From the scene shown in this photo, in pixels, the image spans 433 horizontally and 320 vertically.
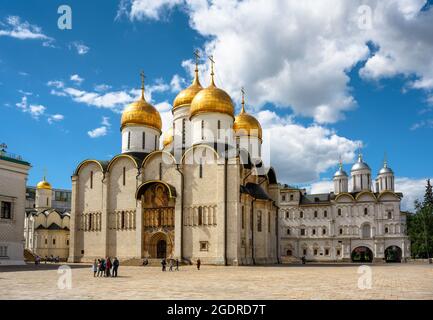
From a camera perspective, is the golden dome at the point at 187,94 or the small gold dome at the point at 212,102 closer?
the small gold dome at the point at 212,102

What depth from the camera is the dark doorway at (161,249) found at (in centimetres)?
4119

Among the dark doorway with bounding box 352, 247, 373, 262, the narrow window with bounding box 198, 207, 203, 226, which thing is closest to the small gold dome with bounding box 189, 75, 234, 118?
the narrow window with bounding box 198, 207, 203, 226

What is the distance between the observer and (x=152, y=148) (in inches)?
1861

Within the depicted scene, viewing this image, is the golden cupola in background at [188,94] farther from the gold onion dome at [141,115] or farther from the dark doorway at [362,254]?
the dark doorway at [362,254]

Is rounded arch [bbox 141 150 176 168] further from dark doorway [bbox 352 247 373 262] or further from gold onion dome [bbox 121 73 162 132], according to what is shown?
dark doorway [bbox 352 247 373 262]

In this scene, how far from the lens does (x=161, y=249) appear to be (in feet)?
136

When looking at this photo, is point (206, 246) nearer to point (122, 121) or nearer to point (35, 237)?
point (122, 121)

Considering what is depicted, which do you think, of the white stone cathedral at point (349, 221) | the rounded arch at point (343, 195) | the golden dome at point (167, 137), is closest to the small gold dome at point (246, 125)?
the golden dome at point (167, 137)

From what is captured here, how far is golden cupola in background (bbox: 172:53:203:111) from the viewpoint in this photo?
159 ft

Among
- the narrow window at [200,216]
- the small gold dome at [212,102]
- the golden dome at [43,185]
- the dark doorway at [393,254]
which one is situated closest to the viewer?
the narrow window at [200,216]

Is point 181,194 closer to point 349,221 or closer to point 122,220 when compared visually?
point 122,220

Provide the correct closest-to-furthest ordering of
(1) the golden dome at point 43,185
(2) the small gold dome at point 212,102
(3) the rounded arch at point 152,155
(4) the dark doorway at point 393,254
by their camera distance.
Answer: (3) the rounded arch at point 152,155 < (2) the small gold dome at point 212,102 < (4) the dark doorway at point 393,254 < (1) the golden dome at point 43,185

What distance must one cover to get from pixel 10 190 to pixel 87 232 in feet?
33.9
